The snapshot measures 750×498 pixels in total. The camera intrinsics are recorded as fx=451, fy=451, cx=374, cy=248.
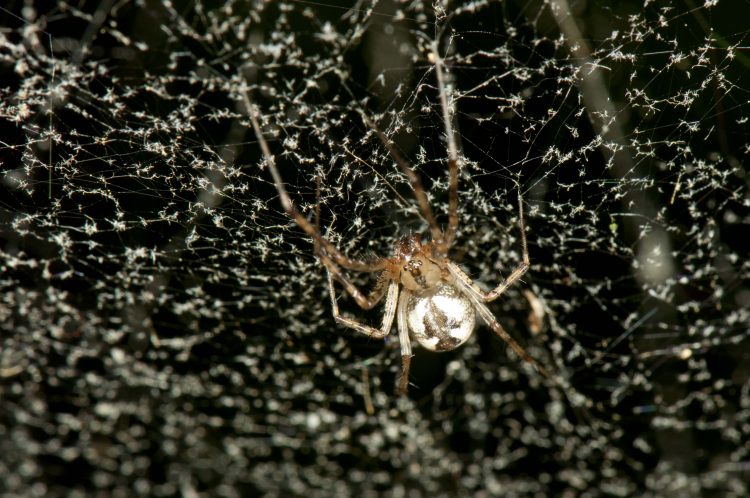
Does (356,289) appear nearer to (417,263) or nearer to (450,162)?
(417,263)

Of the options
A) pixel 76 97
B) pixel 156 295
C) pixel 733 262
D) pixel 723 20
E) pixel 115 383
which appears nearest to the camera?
pixel 723 20

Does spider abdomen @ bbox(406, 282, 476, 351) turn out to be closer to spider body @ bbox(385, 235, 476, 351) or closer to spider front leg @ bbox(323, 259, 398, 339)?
spider body @ bbox(385, 235, 476, 351)

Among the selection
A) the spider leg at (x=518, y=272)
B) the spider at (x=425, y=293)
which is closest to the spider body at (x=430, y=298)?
the spider at (x=425, y=293)

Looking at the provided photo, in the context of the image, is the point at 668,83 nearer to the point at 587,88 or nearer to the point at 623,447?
the point at 587,88

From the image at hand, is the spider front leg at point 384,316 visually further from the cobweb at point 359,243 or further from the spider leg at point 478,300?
the spider leg at point 478,300

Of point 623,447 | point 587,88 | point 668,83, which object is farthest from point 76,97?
point 623,447
